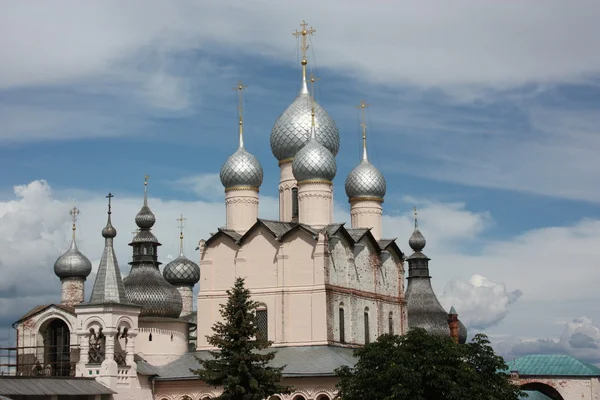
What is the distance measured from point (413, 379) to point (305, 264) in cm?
1105

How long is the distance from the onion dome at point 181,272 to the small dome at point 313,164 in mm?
9978

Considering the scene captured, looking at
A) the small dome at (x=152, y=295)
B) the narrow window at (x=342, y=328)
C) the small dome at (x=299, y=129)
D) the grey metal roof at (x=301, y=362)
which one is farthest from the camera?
the small dome at (x=299, y=129)

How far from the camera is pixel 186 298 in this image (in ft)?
164

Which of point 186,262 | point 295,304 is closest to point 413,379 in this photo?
point 295,304

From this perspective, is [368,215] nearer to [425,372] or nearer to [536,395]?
[536,395]

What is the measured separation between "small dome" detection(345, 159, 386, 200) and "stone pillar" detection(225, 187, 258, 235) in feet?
14.1

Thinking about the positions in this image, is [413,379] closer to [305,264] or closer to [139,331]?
[305,264]

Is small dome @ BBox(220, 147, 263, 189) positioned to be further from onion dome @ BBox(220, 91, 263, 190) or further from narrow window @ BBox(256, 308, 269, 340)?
narrow window @ BBox(256, 308, 269, 340)

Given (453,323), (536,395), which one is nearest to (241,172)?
(536,395)

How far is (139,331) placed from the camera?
4084 centimetres

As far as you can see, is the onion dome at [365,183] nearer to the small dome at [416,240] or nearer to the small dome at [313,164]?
the small dome at [313,164]

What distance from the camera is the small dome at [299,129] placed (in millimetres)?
43625

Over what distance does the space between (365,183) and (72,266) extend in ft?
40.3

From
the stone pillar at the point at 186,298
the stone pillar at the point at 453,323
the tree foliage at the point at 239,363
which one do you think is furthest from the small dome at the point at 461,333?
the tree foliage at the point at 239,363
